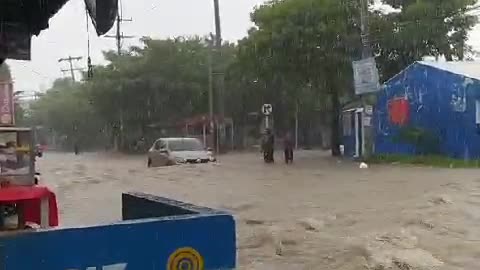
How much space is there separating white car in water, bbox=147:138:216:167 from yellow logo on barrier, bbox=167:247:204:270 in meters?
24.1

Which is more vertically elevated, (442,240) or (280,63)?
(280,63)

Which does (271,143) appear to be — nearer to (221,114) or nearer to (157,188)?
(157,188)

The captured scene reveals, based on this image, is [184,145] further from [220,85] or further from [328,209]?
[220,85]

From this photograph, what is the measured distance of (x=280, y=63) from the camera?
1173 inches

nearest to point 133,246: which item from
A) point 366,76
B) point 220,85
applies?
point 366,76

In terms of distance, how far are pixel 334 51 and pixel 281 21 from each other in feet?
8.18

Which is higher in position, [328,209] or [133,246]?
[133,246]

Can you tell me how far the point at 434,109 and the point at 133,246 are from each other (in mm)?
25308

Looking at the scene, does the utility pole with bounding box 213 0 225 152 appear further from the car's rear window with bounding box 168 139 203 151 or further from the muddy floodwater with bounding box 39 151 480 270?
the muddy floodwater with bounding box 39 151 480 270

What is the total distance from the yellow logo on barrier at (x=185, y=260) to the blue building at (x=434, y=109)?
76.0 ft

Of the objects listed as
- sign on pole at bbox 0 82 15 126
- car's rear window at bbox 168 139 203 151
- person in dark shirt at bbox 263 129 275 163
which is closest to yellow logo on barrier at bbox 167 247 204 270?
sign on pole at bbox 0 82 15 126

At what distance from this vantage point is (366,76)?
84.0 ft

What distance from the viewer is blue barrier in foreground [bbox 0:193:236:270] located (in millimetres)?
2717

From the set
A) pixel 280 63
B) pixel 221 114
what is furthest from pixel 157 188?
pixel 221 114
